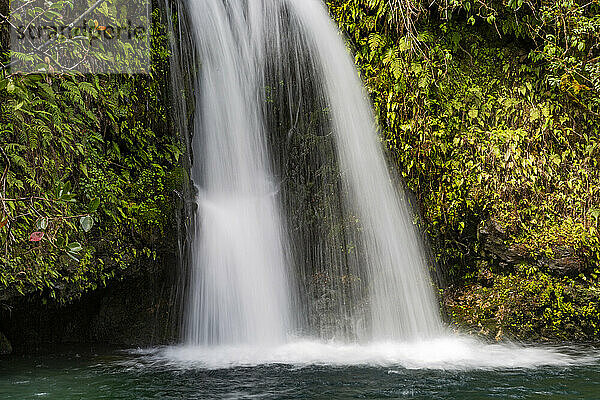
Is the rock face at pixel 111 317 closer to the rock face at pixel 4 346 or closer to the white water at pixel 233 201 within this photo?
the rock face at pixel 4 346

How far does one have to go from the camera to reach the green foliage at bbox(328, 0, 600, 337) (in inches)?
248

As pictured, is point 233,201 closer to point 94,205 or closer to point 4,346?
point 4,346

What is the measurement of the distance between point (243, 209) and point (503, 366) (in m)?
3.21

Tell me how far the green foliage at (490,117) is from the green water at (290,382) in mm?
1834

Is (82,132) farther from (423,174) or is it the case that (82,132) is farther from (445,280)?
(445,280)

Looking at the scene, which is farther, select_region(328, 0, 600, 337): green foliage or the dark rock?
select_region(328, 0, 600, 337): green foliage

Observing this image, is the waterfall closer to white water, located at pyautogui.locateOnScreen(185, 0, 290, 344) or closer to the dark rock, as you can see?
white water, located at pyautogui.locateOnScreen(185, 0, 290, 344)

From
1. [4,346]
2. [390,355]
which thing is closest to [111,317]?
[4,346]

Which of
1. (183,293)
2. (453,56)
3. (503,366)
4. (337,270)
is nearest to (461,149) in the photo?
(453,56)

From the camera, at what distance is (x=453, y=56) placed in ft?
22.6

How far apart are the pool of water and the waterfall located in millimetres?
467

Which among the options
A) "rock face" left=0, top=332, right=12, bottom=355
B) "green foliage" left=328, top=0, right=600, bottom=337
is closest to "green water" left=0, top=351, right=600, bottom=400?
"rock face" left=0, top=332, right=12, bottom=355

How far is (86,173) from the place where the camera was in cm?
562

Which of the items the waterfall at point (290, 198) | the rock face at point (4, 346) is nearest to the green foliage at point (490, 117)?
the waterfall at point (290, 198)
